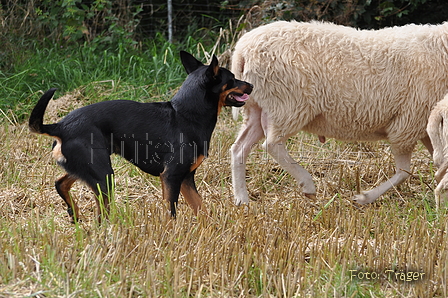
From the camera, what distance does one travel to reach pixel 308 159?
5.42 metres

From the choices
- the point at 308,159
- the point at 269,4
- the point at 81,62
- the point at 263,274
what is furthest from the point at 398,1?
the point at 263,274

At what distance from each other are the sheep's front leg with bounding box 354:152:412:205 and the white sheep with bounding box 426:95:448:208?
50 cm

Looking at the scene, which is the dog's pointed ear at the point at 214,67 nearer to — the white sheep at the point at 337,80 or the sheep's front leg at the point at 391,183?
the white sheep at the point at 337,80

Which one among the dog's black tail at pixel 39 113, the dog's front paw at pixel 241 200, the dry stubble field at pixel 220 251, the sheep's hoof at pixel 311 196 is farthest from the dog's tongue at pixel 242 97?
the dog's black tail at pixel 39 113

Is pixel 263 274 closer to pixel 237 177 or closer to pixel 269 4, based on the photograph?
pixel 237 177

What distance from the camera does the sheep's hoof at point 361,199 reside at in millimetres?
4645

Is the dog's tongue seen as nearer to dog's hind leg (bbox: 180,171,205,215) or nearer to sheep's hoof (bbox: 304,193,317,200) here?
dog's hind leg (bbox: 180,171,205,215)

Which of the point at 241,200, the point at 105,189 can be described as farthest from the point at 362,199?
the point at 105,189

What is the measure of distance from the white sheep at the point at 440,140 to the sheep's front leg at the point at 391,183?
497 millimetres

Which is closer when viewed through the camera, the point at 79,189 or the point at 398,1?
the point at 79,189

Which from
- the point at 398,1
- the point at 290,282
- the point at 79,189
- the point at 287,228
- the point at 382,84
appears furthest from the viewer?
the point at 398,1

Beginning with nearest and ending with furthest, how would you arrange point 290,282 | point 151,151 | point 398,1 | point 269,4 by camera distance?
point 290,282 < point 151,151 < point 269,4 < point 398,1

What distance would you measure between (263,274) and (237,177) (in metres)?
1.86

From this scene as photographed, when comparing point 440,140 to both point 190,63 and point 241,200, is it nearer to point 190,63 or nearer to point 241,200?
point 241,200
